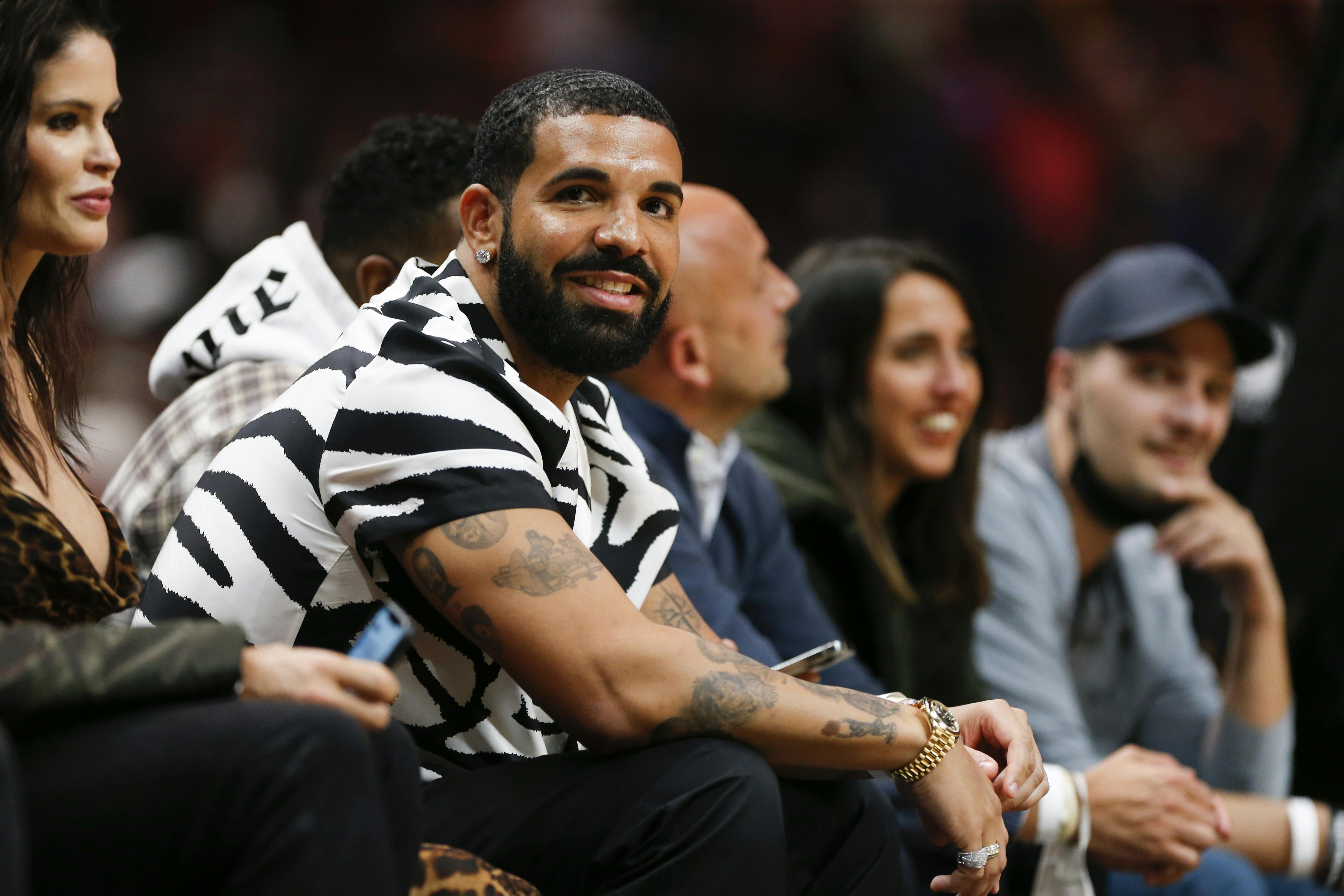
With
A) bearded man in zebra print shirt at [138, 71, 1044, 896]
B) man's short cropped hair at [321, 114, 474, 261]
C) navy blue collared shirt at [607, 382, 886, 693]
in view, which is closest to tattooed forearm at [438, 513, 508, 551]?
bearded man in zebra print shirt at [138, 71, 1044, 896]

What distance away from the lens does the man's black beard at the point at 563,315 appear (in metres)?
1.66

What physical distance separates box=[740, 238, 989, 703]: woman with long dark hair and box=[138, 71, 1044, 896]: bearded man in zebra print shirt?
106 centimetres

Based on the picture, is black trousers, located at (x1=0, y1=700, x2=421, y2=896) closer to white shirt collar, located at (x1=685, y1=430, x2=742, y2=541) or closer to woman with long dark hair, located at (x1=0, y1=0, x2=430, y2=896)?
woman with long dark hair, located at (x1=0, y1=0, x2=430, y2=896)

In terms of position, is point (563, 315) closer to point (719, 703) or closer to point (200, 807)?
point (719, 703)

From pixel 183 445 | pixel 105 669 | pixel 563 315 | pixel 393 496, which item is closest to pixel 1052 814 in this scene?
pixel 563 315

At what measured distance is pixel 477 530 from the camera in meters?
1.41

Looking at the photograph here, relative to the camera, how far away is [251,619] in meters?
1.55

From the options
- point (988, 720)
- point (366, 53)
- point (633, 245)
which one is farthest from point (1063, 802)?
point (366, 53)

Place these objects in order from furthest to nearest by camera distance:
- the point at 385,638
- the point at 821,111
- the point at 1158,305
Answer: the point at 821,111 < the point at 1158,305 < the point at 385,638

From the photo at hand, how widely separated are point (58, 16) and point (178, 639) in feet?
2.69

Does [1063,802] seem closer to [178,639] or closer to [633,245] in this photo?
[633,245]

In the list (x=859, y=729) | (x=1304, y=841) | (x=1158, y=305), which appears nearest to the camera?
(x=859, y=729)

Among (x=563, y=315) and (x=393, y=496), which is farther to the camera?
(x=563, y=315)

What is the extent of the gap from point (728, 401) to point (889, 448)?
17.6 inches
